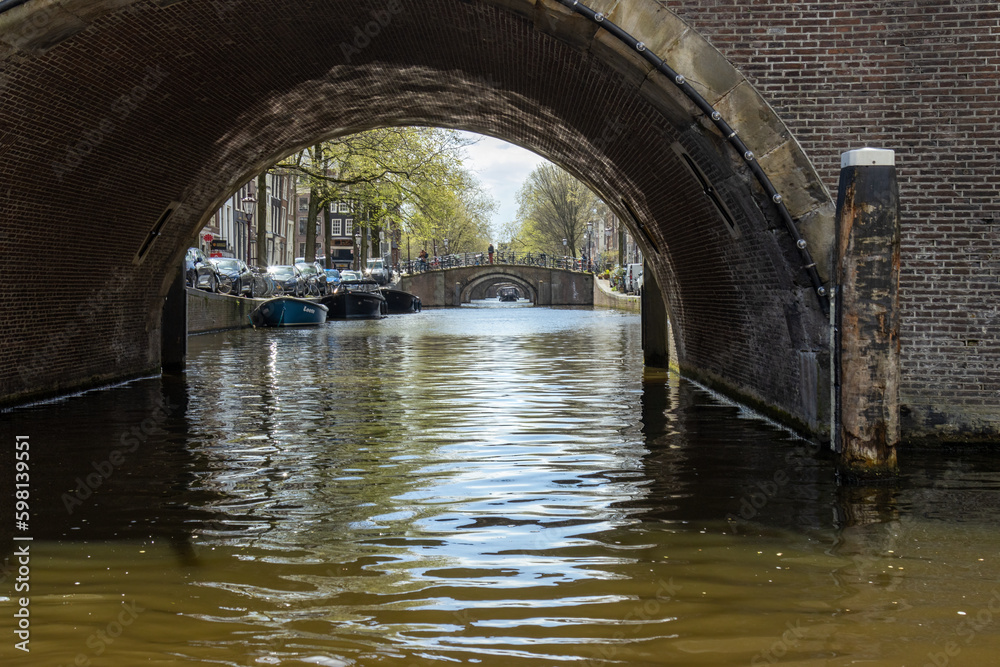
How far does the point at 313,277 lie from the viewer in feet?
132

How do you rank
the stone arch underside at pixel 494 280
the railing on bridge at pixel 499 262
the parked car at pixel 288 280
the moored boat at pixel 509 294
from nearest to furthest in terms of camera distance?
the parked car at pixel 288 280, the railing on bridge at pixel 499 262, the stone arch underside at pixel 494 280, the moored boat at pixel 509 294

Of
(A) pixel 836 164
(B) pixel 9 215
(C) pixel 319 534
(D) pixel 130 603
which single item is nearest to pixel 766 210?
(A) pixel 836 164

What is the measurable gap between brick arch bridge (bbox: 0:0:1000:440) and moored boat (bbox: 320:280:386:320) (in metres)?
25.0

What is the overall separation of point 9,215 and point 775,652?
872 cm

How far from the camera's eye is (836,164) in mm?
8328

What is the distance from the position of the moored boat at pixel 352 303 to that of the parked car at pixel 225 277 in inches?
161

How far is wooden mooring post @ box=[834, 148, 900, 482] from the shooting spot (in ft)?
22.7

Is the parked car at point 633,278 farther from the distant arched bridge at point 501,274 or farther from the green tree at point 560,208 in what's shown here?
the green tree at point 560,208

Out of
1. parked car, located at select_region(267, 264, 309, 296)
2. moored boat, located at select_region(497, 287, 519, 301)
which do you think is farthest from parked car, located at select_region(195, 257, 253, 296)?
moored boat, located at select_region(497, 287, 519, 301)

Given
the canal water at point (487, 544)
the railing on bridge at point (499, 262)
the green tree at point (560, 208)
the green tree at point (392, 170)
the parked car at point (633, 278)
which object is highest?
the green tree at point (560, 208)

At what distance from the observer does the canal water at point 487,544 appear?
160 inches

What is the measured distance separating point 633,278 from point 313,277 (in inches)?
599

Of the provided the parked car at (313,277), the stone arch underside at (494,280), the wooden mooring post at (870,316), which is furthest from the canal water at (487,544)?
the stone arch underside at (494,280)

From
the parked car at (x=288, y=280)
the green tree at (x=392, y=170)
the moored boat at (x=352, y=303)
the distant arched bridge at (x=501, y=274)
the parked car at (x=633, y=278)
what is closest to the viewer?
the green tree at (x=392, y=170)
